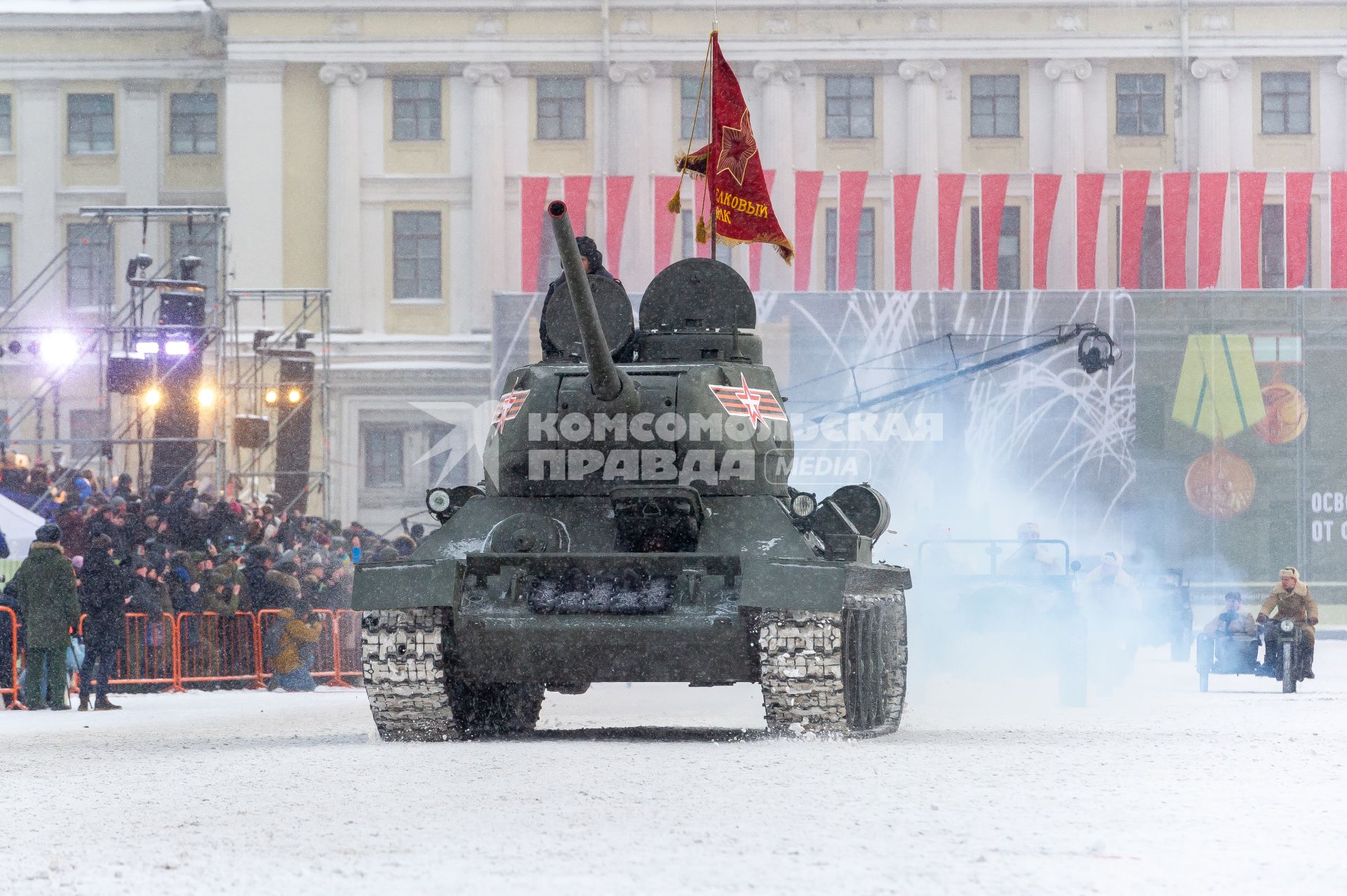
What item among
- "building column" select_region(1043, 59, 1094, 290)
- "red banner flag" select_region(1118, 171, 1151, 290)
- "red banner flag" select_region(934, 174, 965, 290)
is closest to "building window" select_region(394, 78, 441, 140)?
"red banner flag" select_region(934, 174, 965, 290)

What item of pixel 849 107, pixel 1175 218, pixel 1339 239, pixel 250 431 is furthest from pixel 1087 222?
pixel 250 431

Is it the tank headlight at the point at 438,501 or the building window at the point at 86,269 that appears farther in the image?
the building window at the point at 86,269

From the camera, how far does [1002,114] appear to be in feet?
164

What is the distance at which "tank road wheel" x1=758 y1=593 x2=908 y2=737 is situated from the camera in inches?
505

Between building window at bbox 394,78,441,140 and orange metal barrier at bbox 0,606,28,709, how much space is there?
31.7 m

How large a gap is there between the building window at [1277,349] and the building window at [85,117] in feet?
91.7

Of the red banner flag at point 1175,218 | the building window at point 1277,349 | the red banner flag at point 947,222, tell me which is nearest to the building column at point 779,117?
the red banner flag at point 947,222

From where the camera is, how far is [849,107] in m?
50.1

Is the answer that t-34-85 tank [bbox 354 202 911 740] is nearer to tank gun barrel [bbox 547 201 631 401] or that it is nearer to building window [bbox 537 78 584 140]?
tank gun barrel [bbox 547 201 631 401]

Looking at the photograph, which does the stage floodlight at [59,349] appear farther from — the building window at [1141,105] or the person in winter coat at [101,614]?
the building window at [1141,105]

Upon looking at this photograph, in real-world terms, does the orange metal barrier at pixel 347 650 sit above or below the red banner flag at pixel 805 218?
below

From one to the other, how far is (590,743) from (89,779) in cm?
318

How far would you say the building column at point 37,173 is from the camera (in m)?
50.8

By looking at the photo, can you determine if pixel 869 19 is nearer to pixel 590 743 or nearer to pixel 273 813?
pixel 590 743
